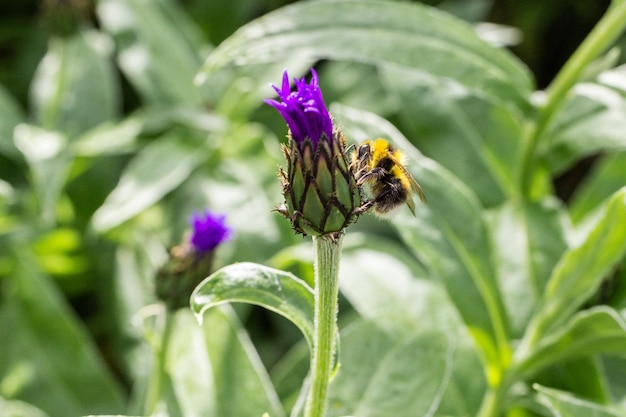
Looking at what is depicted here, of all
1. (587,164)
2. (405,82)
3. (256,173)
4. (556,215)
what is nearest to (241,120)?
(256,173)

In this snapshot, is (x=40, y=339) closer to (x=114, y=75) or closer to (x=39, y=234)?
(x=39, y=234)

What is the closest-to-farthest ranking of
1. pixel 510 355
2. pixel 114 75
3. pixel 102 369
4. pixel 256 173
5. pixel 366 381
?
1. pixel 366 381
2. pixel 510 355
3. pixel 102 369
4. pixel 256 173
5. pixel 114 75

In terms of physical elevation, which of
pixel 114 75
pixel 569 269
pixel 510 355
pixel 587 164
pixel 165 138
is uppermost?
pixel 114 75

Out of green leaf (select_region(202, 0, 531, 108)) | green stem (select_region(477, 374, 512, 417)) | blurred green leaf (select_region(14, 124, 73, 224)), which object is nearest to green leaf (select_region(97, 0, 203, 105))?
blurred green leaf (select_region(14, 124, 73, 224))

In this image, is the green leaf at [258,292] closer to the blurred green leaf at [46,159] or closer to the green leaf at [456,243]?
the green leaf at [456,243]

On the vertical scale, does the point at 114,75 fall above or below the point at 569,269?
above

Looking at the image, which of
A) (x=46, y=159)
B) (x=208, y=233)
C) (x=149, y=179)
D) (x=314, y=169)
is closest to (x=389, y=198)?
(x=314, y=169)

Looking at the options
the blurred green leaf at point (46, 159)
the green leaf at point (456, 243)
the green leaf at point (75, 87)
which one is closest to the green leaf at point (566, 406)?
the green leaf at point (456, 243)

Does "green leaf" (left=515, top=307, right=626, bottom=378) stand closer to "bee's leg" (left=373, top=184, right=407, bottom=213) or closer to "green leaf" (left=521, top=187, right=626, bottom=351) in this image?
"green leaf" (left=521, top=187, right=626, bottom=351)
